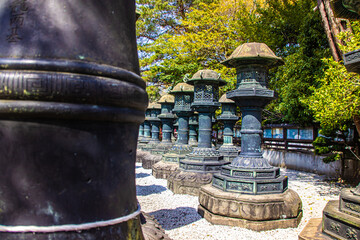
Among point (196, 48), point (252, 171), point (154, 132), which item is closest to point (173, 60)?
point (196, 48)

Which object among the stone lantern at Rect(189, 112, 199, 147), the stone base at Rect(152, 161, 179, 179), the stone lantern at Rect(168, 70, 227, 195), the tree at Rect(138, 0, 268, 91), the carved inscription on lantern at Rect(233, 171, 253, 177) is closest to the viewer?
the carved inscription on lantern at Rect(233, 171, 253, 177)

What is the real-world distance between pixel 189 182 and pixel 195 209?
138 centimetres

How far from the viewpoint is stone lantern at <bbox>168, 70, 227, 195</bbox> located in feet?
24.5

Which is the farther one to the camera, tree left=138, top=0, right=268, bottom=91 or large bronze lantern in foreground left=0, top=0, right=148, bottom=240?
tree left=138, top=0, right=268, bottom=91

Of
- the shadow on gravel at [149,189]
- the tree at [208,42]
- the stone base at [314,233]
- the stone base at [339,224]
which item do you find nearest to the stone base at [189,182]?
the shadow on gravel at [149,189]

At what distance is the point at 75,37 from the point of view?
979mm

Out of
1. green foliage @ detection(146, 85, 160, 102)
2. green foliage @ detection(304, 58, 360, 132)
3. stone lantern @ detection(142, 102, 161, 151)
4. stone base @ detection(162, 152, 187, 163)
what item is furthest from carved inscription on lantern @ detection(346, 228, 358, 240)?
green foliage @ detection(146, 85, 160, 102)

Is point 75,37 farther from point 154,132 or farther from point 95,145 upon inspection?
point 154,132

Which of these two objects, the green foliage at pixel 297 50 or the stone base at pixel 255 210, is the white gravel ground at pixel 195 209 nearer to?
the stone base at pixel 255 210

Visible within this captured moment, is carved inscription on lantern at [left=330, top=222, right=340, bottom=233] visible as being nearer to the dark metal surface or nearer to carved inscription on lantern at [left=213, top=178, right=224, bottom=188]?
carved inscription on lantern at [left=213, top=178, right=224, bottom=188]

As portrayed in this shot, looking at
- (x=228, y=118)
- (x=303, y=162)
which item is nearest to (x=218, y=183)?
(x=228, y=118)

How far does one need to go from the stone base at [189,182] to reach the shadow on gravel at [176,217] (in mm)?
1199

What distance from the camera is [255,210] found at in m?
4.79

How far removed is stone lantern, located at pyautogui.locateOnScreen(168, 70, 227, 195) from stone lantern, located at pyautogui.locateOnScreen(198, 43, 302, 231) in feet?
5.71
